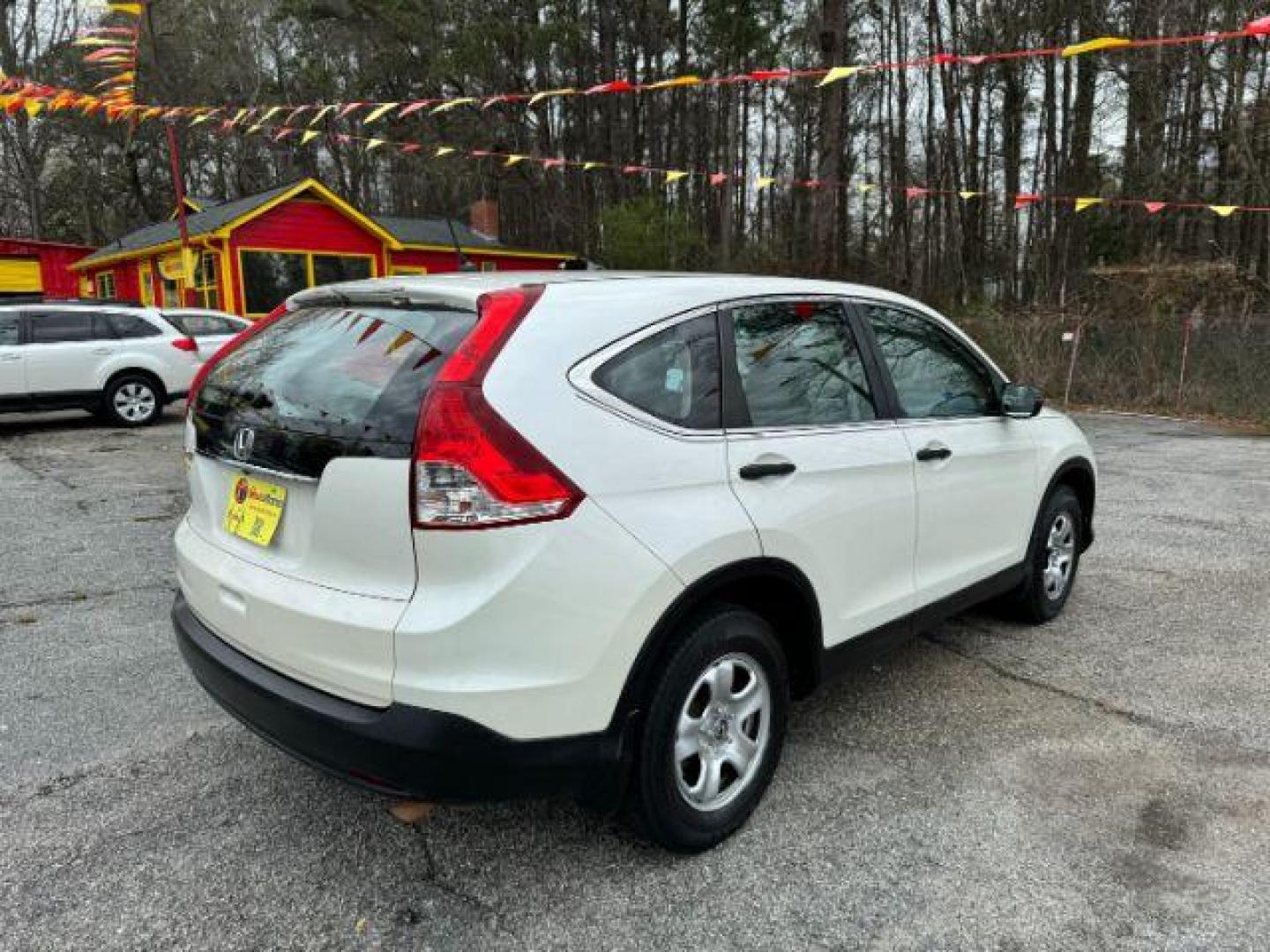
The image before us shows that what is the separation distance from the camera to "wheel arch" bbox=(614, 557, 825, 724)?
2.31 metres

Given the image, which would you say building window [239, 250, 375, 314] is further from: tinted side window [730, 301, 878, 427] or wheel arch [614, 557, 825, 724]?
wheel arch [614, 557, 825, 724]

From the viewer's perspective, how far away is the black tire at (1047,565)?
422 cm

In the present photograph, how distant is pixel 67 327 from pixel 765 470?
453 inches

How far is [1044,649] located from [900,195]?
28899mm

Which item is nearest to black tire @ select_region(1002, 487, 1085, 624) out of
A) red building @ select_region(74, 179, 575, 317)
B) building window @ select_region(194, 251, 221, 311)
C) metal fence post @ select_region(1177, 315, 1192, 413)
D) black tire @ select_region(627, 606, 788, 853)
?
black tire @ select_region(627, 606, 788, 853)

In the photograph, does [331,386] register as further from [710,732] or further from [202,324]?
[202,324]

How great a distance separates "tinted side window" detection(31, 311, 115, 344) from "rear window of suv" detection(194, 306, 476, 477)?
1017 cm

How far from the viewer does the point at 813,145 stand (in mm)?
30625

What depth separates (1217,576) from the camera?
532cm

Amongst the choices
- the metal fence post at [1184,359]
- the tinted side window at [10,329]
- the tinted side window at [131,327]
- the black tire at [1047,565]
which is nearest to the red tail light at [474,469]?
the black tire at [1047,565]

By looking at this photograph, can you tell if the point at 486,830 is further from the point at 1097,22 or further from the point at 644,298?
the point at 1097,22

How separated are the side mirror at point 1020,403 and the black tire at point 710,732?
1.78m

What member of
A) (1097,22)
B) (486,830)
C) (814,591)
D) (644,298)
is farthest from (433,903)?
(1097,22)

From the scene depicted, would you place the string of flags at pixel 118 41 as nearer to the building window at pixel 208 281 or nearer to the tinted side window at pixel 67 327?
the tinted side window at pixel 67 327
